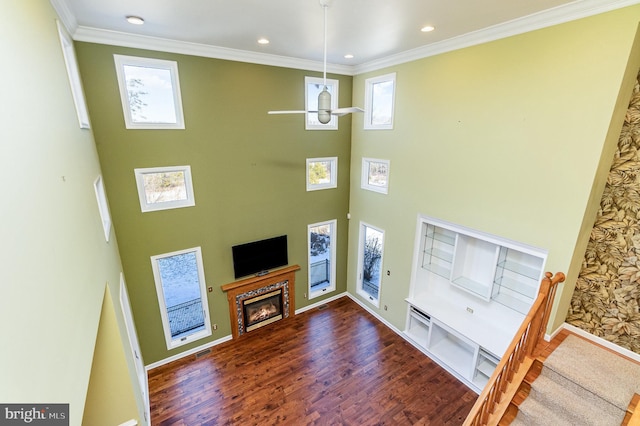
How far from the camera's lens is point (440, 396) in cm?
488

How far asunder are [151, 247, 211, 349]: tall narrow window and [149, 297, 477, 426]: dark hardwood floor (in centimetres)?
52

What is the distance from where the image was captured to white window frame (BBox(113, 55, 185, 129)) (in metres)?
4.29

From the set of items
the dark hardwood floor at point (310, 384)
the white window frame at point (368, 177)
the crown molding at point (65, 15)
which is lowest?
the dark hardwood floor at point (310, 384)

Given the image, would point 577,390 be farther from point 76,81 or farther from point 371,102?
point 76,81

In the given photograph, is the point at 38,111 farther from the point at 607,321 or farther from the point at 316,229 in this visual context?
the point at 607,321

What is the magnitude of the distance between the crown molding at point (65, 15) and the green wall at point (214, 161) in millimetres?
386

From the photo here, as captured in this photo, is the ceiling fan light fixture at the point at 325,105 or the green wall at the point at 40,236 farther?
the ceiling fan light fixture at the point at 325,105

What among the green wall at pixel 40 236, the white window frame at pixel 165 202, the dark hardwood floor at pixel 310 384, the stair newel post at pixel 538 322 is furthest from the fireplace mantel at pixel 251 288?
the stair newel post at pixel 538 322

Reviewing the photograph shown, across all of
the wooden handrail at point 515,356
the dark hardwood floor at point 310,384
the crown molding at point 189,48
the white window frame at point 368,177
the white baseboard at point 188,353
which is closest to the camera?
the wooden handrail at point 515,356

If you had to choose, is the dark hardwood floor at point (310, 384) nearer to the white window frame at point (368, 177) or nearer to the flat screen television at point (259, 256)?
the flat screen television at point (259, 256)

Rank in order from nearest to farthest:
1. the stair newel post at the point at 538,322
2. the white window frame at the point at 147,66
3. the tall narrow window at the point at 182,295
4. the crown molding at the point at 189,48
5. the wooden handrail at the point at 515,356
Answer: the wooden handrail at the point at 515,356 < the stair newel post at the point at 538,322 < the crown molding at the point at 189,48 < the white window frame at the point at 147,66 < the tall narrow window at the point at 182,295

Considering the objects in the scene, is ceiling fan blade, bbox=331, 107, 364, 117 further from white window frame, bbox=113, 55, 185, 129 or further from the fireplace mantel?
the fireplace mantel

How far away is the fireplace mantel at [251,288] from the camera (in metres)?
5.99

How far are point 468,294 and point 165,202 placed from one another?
583 centimetres
